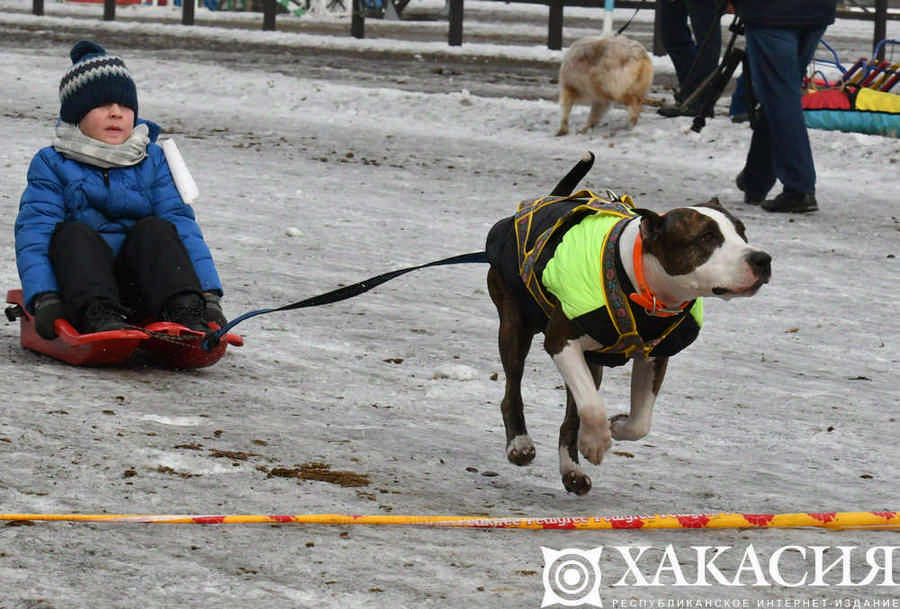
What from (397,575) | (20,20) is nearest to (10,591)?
(397,575)

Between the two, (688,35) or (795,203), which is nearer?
(795,203)

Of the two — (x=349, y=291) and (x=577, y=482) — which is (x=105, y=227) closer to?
(x=349, y=291)

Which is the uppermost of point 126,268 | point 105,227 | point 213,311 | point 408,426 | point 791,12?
point 791,12

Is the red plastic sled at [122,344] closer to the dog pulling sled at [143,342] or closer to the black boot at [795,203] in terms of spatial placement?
the dog pulling sled at [143,342]

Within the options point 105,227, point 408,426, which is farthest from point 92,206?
point 408,426

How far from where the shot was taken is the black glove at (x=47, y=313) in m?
5.20

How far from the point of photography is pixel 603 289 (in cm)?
382

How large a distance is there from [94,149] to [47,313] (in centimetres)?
69

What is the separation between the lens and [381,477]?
13.9 feet

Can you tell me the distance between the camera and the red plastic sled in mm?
5117

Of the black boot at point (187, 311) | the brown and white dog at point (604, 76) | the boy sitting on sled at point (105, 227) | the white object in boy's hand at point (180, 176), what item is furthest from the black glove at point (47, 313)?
the brown and white dog at point (604, 76)

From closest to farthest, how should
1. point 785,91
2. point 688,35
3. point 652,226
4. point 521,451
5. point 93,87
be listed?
point 652,226 < point 521,451 < point 93,87 < point 785,91 < point 688,35

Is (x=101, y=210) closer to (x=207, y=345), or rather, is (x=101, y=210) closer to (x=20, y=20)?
(x=207, y=345)

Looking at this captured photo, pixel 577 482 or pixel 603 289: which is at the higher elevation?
pixel 603 289
